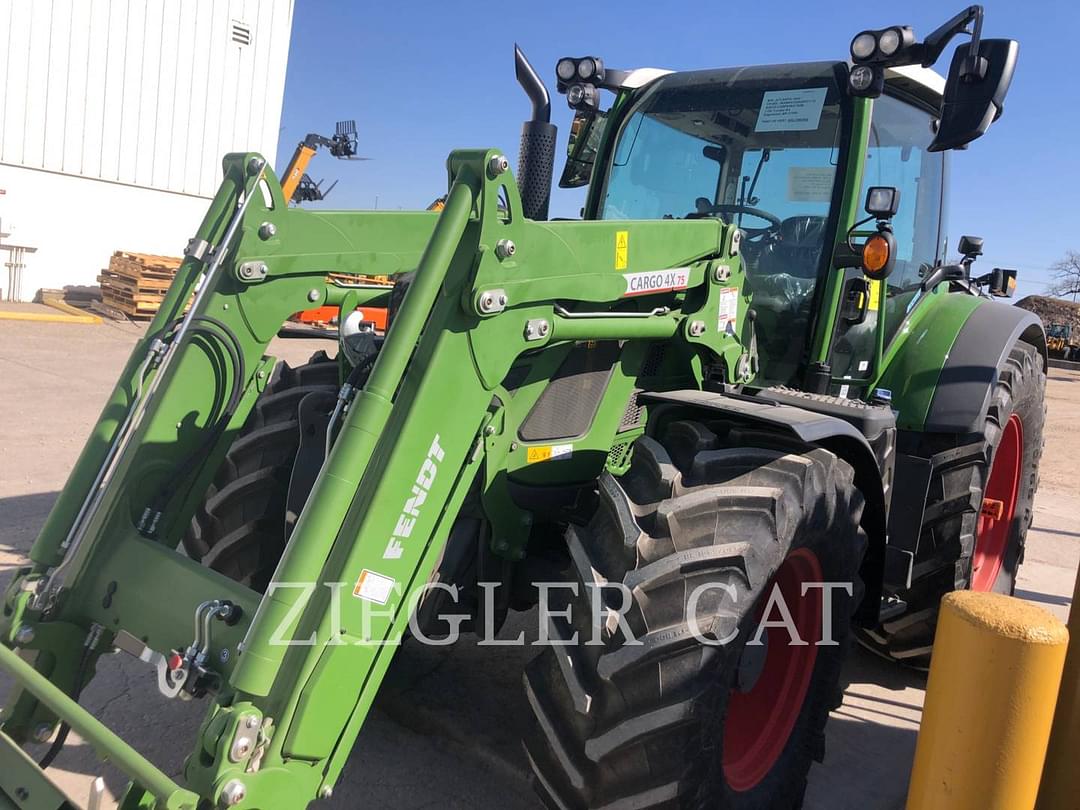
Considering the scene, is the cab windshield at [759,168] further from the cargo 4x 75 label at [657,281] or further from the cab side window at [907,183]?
the cargo 4x 75 label at [657,281]

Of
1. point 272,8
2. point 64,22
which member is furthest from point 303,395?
point 272,8

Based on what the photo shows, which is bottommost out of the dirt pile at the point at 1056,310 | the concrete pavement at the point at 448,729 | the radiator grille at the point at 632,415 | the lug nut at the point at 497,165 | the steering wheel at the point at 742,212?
the concrete pavement at the point at 448,729

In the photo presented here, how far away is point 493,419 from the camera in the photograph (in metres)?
2.58

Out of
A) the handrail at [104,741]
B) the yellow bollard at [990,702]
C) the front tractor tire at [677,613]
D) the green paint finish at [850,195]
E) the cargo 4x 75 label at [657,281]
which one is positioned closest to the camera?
the handrail at [104,741]

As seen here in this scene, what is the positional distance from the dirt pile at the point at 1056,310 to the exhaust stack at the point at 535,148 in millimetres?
34607

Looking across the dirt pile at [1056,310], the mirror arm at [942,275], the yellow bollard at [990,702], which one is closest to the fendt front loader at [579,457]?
the mirror arm at [942,275]

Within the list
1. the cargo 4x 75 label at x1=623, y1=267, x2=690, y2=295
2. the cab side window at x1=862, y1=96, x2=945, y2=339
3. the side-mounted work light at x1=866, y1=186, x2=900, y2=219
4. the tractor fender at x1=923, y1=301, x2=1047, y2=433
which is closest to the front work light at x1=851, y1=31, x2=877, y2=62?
the cab side window at x1=862, y1=96, x2=945, y2=339

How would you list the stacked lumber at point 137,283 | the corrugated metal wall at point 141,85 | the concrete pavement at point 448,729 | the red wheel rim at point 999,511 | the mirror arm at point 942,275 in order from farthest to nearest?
1. the corrugated metal wall at point 141,85
2. the stacked lumber at point 137,283
3. the red wheel rim at point 999,511
4. the mirror arm at point 942,275
5. the concrete pavement at point 448,729

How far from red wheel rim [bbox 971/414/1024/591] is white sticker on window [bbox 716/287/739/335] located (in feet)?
7.83

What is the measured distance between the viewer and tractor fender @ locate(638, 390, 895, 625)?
2.78 meters

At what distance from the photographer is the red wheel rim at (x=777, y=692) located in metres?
2.92

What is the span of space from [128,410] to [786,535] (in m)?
2.08

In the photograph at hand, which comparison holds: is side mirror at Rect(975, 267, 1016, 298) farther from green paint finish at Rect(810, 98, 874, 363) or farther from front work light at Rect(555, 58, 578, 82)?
front work light at Rect(555, 58, 578, 82)

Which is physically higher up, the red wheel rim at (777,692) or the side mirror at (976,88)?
the side mirror at (976,88)
